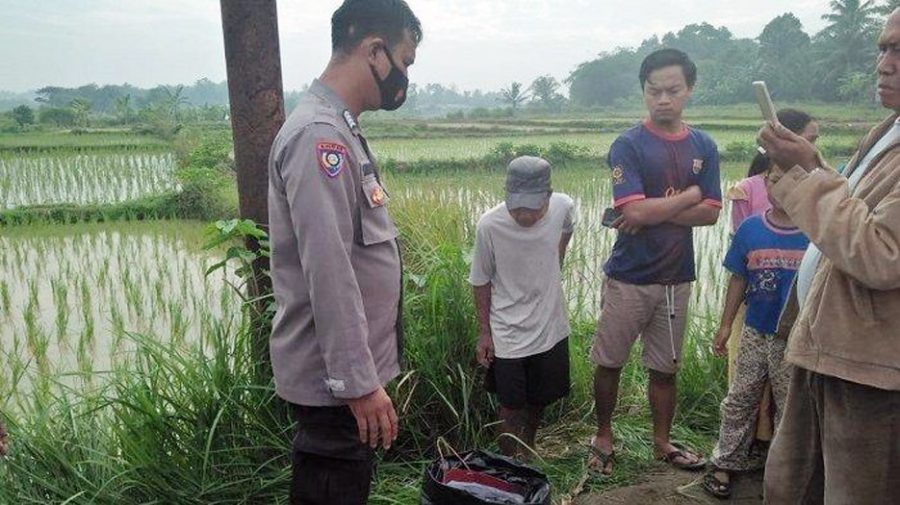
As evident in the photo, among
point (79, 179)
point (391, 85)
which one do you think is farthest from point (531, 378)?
point (79, 179)

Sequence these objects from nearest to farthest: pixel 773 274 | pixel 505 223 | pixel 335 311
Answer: pixel 335 311 → pixel 773 274 → pixel 505 223

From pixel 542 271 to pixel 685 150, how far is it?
2.28ft

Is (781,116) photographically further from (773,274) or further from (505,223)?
(505,223)

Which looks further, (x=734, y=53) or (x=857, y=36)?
(x=734, y=53)

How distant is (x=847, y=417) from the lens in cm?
151

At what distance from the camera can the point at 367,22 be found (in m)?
1.49

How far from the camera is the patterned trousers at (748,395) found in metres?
2.28

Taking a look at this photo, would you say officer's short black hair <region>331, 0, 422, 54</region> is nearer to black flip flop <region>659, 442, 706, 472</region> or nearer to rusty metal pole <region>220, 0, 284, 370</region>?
rusty metal pole <region>220, 0, 284, 370</region>

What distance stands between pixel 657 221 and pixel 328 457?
4.76 feet

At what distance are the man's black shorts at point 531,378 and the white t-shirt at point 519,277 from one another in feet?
0.12

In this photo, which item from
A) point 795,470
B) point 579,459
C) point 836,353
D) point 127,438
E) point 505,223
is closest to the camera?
point 836,353

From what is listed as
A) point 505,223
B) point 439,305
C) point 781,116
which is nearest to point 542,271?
point 505,223

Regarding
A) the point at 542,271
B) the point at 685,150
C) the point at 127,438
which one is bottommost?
the point at 127,438

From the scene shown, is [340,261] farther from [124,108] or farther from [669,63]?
[124,108]
